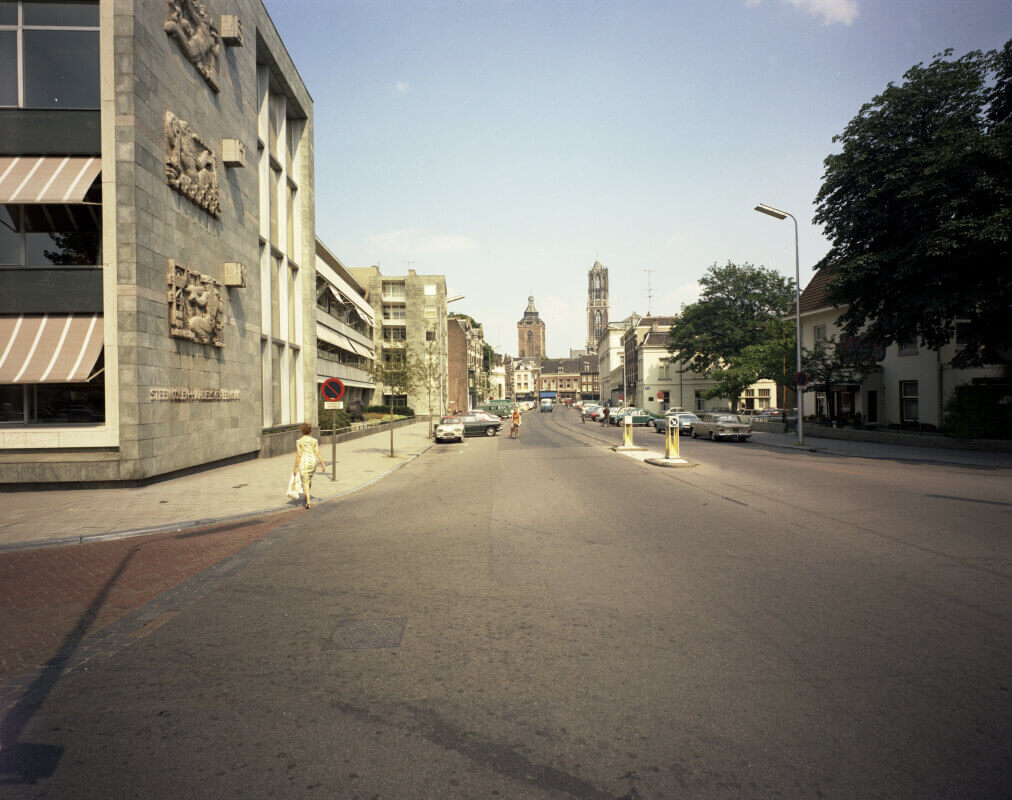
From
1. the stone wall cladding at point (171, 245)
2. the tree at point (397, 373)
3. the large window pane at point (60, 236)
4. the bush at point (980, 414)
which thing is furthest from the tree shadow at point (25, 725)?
the bush at point (980, 414)

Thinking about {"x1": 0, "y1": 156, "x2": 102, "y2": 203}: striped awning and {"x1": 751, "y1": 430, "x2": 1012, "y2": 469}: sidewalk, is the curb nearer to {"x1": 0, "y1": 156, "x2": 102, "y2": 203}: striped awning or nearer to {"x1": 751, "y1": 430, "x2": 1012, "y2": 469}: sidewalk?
{"x1": 0, "y1": 156, "x2": 102, "y2": 203}: striped awning

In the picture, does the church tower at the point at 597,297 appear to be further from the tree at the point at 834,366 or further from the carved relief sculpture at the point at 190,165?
the carved relief sculpture at the point at 190,165

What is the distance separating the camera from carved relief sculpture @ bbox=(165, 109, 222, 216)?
14.6 meters

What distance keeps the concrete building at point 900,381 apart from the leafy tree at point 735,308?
50.8 ft

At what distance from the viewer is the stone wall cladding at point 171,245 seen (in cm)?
1297

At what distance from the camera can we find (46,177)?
1323 centimetres

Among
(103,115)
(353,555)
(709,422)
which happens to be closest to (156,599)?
(353,555)

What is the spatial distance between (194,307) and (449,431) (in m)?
16.4

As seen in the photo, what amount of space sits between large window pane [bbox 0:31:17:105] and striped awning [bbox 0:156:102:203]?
147 cm

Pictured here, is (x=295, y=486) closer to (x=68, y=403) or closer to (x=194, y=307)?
(x=68, y=403)

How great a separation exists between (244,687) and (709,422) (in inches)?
1162

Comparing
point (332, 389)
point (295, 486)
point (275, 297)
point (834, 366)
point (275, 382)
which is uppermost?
point (275, 297)

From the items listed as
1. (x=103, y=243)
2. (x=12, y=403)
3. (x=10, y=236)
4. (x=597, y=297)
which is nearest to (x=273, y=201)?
(x=10, y=236)

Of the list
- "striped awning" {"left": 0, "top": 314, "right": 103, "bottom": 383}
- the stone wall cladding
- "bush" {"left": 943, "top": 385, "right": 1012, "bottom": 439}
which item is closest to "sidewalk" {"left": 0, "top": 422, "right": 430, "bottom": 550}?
the stone wall cladding
